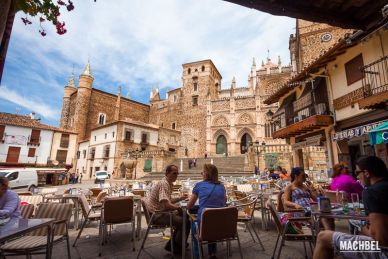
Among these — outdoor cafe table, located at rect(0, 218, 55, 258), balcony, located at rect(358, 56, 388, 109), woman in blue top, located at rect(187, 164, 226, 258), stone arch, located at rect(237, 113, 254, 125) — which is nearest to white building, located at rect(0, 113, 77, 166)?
stone arch, located at rect(237, 113, 254, 125)

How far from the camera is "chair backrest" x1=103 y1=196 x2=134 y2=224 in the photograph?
3799mm

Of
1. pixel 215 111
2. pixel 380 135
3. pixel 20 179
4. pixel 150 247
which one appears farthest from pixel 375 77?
pixel 215 111

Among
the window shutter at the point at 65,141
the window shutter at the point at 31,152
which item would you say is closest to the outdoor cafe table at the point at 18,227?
the window shutter at the point at 31,152

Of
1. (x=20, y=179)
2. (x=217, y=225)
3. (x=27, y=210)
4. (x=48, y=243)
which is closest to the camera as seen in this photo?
(x=48, y=243)

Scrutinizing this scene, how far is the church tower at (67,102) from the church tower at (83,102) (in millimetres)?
3894

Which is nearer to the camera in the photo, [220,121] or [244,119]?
[244,119]

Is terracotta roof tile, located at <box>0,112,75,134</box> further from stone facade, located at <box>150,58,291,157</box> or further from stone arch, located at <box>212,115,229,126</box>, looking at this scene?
stone arch, located at <box>212,115,229,126</box>

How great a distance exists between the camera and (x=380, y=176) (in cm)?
204

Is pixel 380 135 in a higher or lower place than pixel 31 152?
lower

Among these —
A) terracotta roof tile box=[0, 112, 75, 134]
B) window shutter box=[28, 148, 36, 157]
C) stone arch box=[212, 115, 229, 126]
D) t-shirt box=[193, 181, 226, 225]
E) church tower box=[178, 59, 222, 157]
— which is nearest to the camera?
t-shirt box=[193, 181, 226, 225]

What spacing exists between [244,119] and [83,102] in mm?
25553

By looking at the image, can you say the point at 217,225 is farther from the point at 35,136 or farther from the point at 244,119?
the point at 35,136

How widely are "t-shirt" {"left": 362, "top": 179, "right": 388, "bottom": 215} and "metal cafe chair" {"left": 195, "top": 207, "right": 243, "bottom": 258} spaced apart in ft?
4.65

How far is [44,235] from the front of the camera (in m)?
3.30
